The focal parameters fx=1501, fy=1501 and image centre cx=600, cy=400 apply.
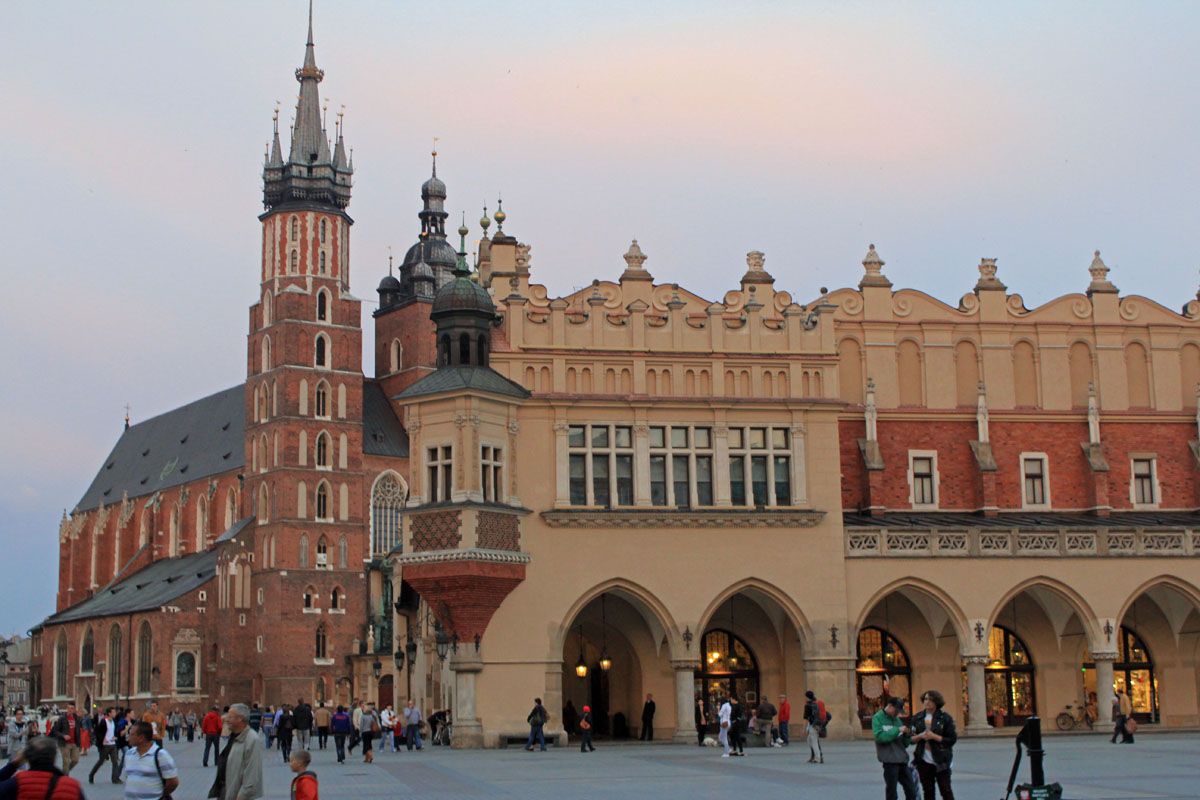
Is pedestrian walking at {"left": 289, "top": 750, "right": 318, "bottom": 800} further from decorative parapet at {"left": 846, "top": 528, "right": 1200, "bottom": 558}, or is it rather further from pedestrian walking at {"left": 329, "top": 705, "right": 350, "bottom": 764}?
decorative parapet at {"left": 846, "top": 528, "right": 1200, "bottom": 558}

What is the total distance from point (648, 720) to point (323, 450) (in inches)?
2014

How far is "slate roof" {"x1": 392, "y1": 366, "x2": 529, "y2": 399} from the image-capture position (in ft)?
119

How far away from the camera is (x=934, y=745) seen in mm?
16297

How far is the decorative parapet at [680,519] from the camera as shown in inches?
1473

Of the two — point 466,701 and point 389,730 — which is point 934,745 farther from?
point 389,730

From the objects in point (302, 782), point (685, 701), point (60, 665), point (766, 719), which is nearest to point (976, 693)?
point (766, 719)

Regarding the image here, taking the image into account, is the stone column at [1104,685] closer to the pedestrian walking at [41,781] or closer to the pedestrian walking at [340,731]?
the pedestrian walking at [340,731]

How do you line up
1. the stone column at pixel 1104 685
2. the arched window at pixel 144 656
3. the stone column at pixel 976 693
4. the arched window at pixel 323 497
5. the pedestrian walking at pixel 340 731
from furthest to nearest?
1. the arched window at pixel 144 656
2. the arched window at pixel 323 497
3. the stone column at pixel 1104 685
4. the stone column at pixel 976 693
5. the pedestrian walking at pixel 340 731

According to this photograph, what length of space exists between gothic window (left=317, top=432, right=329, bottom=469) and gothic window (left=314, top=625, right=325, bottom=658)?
930 centimetres

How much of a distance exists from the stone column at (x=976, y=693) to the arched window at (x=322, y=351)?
55.6 metres

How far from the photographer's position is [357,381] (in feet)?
289

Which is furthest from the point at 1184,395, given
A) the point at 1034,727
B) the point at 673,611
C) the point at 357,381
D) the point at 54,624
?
the point at 54,624

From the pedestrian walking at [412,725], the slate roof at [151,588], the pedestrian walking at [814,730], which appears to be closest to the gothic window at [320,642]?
the slate roof at [151,588]

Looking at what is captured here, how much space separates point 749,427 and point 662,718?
317 inches
